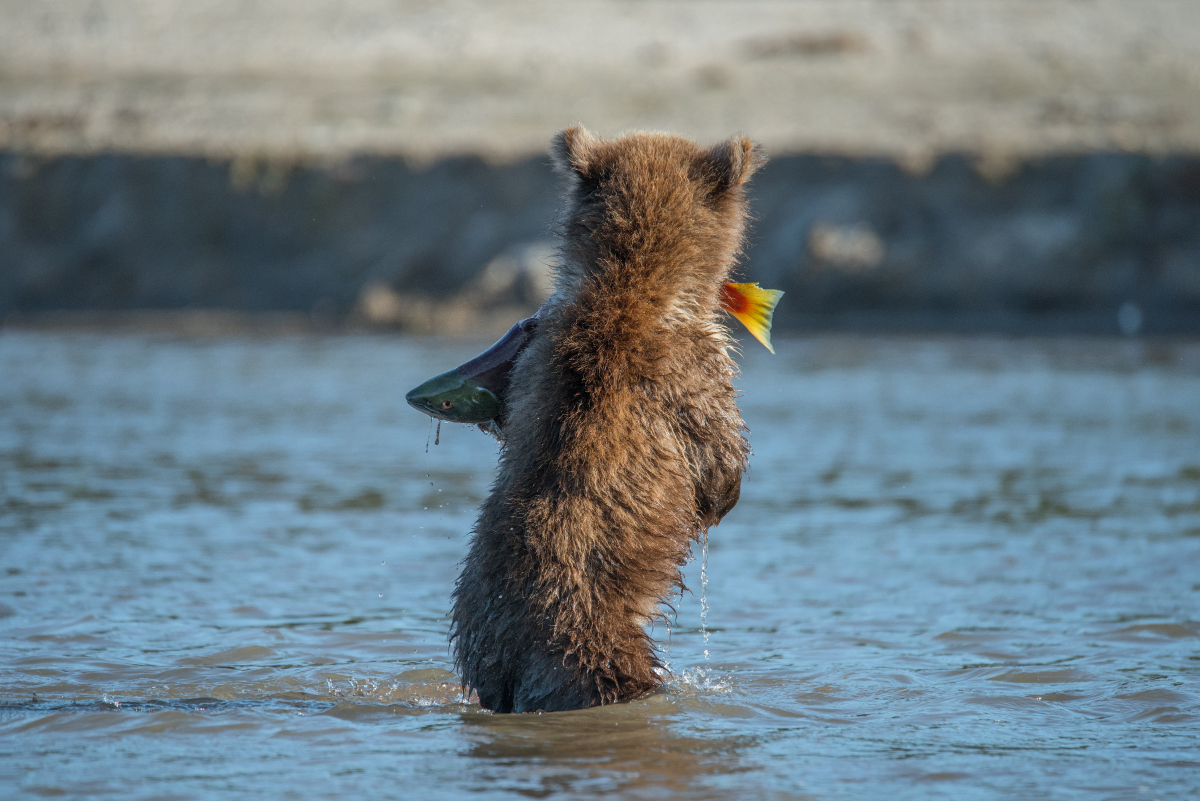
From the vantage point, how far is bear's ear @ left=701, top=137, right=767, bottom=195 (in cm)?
446

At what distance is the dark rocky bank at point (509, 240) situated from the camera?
847 inches

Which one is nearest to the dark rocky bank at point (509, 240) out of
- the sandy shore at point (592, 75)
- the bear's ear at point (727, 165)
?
the sandy shore at point (592, 75)

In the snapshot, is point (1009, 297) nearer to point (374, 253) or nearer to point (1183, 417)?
point (1183, 417)

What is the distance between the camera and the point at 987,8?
35844 millimetres

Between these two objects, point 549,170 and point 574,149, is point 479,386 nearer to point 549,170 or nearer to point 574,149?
point 574,149

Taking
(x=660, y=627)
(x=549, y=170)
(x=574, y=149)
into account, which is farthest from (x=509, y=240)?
(x=574, y=149)

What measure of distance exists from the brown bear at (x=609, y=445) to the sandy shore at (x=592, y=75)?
64.0 feet

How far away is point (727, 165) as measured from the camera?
4.47 metres

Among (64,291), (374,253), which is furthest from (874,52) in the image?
(64,291)

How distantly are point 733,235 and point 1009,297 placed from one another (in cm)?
1855

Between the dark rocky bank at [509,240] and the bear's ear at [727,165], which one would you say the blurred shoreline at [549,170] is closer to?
the dark rocky bank at [509,240]

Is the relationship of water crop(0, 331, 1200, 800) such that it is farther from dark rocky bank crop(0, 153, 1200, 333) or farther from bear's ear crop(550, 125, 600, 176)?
dark rocky bank crop(0, 153, 1200, 333)

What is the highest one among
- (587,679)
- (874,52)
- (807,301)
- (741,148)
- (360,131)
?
(874,52)

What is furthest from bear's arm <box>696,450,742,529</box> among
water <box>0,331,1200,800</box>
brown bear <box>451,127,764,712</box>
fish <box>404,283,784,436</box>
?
water <box>0,331,1200,800</box>
